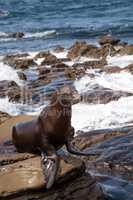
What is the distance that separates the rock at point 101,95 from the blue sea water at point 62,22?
38.6 feet

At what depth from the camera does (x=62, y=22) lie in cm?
3694

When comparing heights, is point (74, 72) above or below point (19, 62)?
above

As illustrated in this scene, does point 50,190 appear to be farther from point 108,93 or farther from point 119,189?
point 108,93

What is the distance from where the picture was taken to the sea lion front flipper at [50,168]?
6441mm

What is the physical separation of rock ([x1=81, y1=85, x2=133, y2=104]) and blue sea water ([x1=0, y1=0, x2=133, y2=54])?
11780 mm

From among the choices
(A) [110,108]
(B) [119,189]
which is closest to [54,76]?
(A) [110,108]

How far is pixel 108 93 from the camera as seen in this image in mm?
13789

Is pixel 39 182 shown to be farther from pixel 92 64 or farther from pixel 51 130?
pixel 92 64

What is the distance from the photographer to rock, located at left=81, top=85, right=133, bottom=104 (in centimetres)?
1328

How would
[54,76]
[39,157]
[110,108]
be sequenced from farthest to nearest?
[54,76]
[110,108]
[39,157]

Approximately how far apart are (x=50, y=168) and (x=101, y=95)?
7.35 metres

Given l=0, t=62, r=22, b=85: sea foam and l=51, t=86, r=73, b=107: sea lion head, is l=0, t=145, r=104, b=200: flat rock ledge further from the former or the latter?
l=0, t=62, r=22, b=85: sea foam

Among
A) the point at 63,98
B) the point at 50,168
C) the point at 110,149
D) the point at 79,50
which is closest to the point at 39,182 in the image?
the point at 50,168

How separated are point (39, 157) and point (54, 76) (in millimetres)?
10381
